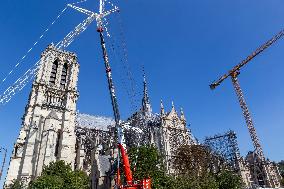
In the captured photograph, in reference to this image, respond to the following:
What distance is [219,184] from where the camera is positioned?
54.9 m

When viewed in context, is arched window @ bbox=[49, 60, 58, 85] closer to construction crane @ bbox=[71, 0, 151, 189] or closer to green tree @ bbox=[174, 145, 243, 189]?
construction crane @ bbox=[71, 0, 151, 189]

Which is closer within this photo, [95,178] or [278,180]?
[95,178]

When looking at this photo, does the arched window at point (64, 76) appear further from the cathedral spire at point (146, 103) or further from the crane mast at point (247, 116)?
the crane mast at point (247, 116)

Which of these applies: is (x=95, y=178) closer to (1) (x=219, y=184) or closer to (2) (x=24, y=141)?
(2) (x=24, y=141)

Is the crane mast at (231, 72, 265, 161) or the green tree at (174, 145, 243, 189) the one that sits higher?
the crane mast at (231, 72, 265, 161)

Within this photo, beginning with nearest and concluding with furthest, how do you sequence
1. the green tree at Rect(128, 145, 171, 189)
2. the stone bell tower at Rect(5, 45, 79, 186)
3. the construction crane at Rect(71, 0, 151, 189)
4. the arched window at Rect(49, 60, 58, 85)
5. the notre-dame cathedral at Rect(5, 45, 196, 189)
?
the construction crane at Rect(71, 0, 151, 189), the green tree at Rect(128, 145, 171, 189), the stone bell tower at Rect(5, 45, 79, 186), the notre-dame cathedral at Rect(5, 45, 196, 189), the arched window at Rect(49, 60, 58, 85)

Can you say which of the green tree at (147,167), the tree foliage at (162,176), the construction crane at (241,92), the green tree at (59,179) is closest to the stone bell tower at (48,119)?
the green tree at (59,179)

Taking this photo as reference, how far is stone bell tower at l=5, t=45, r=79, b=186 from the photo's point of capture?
6062 cm

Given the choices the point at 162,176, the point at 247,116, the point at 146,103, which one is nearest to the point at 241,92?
the point at 247,116

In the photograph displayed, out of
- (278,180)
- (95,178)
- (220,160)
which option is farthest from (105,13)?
(278,180)

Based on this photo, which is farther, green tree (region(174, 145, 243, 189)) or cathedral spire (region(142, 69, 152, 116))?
cathedral spire (region(142, 69, 152, 116))

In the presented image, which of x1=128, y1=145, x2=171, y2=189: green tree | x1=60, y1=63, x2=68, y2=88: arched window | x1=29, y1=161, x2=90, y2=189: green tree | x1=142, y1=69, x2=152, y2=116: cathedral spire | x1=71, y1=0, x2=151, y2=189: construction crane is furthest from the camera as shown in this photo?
x1=142, y1=69, x2=152, y2=116: cathedral spire

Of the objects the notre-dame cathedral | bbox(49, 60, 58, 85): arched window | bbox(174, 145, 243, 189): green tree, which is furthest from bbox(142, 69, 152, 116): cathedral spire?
bbox(49, 60, 58, 85): arched window

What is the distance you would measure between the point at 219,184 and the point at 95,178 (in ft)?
87.8
